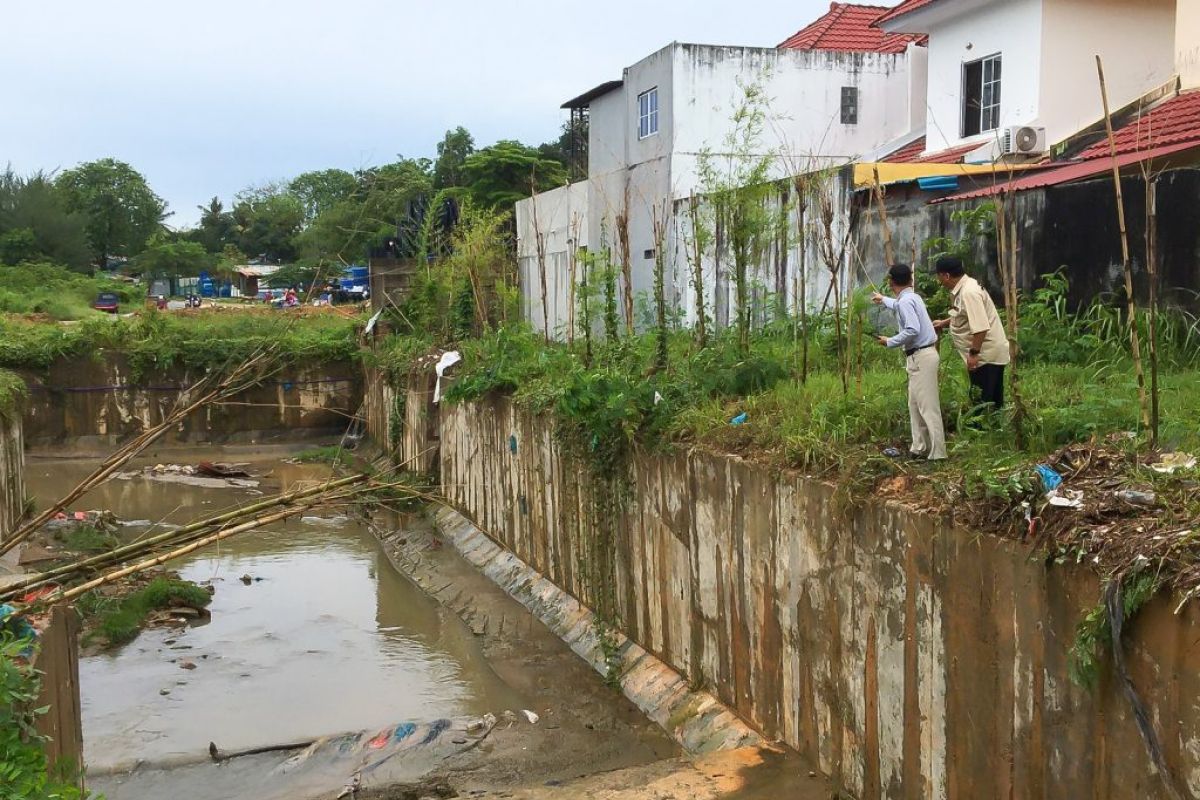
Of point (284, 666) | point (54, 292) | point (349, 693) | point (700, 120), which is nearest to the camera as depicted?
point (349, 693)

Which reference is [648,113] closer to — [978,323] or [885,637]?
[978,323]

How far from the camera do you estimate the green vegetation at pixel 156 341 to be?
24750mm

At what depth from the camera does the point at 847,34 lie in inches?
897

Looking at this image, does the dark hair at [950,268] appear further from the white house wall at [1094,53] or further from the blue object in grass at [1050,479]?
the white house wall at [1094,53]

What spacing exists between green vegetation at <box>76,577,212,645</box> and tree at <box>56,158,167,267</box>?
49.1 m

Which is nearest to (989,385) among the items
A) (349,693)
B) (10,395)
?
(349,693)

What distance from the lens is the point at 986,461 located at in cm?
615

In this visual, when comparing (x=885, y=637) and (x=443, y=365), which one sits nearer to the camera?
(x=885, y=637)

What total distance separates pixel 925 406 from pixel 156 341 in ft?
76.4

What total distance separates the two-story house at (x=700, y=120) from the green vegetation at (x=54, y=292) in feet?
61.1

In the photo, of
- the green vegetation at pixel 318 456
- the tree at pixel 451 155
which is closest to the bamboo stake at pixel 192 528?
the green vegetation at pixel 318 456

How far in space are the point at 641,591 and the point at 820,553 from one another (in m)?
3.31

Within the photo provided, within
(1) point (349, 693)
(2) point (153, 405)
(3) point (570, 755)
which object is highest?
(2) point (153, 405)

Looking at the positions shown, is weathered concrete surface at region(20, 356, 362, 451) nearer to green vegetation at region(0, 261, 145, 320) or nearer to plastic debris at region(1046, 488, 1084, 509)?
green vegetation at region(0, 261, 145, 320)
